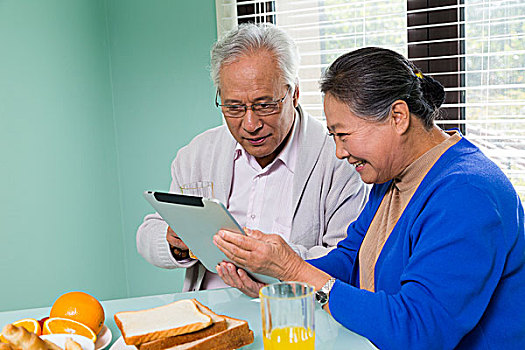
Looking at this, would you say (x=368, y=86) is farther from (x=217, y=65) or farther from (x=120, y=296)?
(x=120, y=296)

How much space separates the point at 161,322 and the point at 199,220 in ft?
0.98

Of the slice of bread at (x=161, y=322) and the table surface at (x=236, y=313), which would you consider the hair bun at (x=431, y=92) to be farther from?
the slice of bread at (x=161, y=322)

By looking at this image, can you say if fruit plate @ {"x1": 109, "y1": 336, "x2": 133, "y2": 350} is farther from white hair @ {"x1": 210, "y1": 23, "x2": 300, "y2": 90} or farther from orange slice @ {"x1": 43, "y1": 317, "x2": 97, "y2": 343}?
white hair @ {"x1": 210, "y1": 23, "x2": 300, "y2": 90}

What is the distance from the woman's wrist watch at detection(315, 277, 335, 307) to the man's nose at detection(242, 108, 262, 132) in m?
0.60

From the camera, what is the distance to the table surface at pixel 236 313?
1.08m

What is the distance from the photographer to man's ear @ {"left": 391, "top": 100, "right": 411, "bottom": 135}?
122cm

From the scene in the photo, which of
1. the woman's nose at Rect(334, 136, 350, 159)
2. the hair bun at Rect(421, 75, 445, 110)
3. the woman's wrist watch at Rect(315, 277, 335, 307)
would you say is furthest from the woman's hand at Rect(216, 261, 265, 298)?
the hair bun at Rect(421, 75, 445, 110)

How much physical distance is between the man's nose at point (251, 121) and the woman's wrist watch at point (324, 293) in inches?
23.8

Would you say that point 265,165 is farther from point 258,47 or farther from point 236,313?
point 236,313

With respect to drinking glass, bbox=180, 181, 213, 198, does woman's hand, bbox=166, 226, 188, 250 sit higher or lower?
lower

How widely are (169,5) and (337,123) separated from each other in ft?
5.45

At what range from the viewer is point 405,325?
3.47 ft

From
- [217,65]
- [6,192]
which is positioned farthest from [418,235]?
[6,192]

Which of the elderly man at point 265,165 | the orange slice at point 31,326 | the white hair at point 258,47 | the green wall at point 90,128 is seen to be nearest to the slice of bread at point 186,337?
the orange slice at point 31,326
